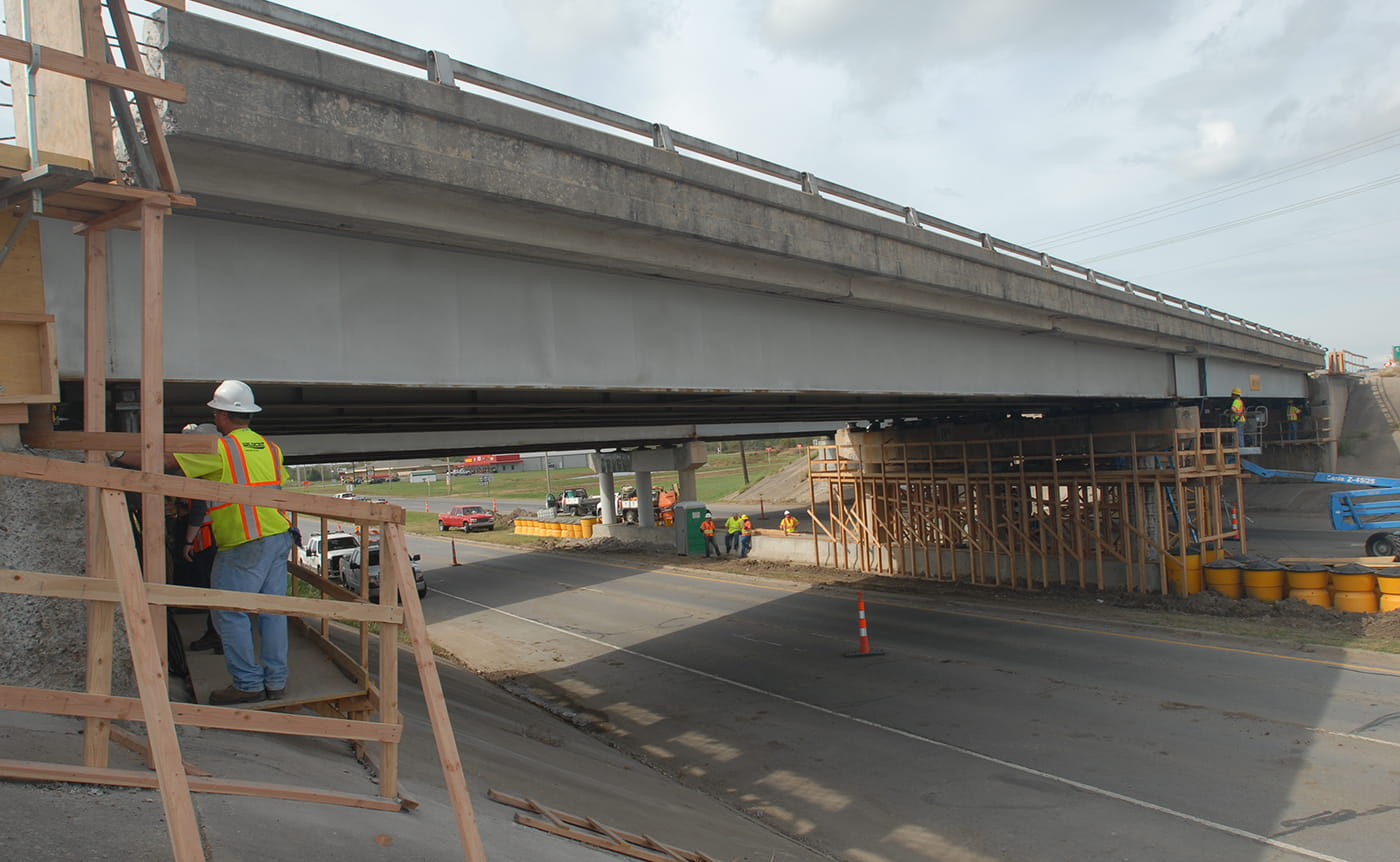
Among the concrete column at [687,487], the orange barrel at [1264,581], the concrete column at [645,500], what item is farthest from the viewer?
the concrete column at [645,500]

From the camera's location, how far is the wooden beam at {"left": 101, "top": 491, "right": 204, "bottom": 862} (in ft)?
9.92

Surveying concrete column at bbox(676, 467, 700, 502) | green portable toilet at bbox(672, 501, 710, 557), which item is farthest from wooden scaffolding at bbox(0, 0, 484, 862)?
concrete column at bbox(676, 467, 700, 502)

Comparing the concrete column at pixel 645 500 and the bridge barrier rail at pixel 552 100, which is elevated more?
the bridge barrier rail at pixel 552 100

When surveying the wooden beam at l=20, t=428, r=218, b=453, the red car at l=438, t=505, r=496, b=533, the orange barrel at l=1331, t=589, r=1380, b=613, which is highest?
the wooden beam at l=20, t=428, r=218, b=453

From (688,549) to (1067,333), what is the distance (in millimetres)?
19129

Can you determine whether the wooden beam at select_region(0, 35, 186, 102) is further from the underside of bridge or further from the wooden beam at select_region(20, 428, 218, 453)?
the underside of bridge

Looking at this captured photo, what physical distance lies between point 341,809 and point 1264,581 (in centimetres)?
1900

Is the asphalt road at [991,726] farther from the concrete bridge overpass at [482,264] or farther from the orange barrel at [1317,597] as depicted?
the concrete bridge overpass at [482,264]

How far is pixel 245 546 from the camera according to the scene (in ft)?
17.5

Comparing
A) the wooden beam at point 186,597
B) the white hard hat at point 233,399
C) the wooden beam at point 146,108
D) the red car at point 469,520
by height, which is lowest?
the red car at point 469,520

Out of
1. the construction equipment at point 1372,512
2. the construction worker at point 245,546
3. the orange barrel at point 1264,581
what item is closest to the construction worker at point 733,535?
the orange barrel at point 1264,581

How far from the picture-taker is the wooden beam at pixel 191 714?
3631 millimetres

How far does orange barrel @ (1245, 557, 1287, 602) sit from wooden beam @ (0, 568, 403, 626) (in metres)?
18.9

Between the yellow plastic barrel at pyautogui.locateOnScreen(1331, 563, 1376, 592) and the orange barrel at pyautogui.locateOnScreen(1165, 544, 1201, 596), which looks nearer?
the yellow plastic barrel at pyautogui.locateOnScreen(1331, 563, 1376, 592)
